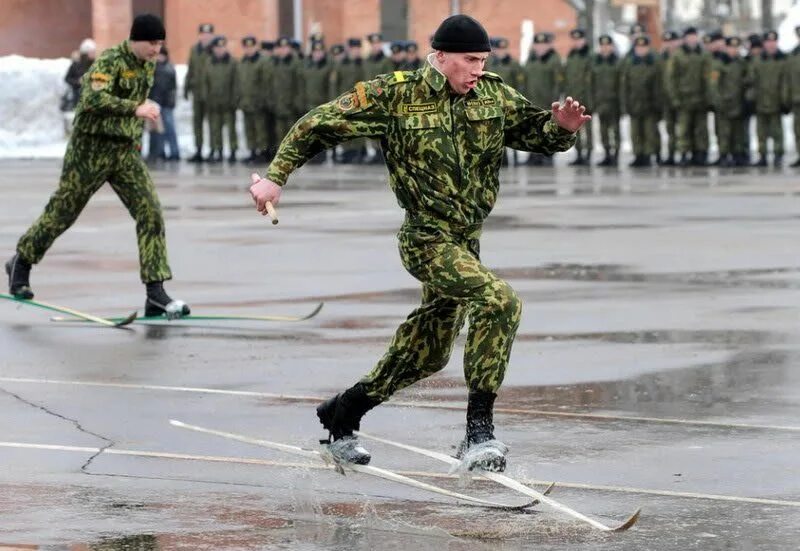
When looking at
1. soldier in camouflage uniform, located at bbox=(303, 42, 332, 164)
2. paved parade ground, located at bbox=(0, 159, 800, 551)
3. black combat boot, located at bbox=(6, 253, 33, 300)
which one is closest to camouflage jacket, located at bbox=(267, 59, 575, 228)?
paved parade ground, located at bbox=(0, 159, 800, 551)

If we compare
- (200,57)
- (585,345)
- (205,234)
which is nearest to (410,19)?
(200,57)

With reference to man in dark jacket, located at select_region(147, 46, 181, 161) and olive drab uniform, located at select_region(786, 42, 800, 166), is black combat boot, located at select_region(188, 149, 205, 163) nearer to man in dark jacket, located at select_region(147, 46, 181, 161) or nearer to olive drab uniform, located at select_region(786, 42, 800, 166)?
man in dark jacket, located at select_region(147, 46, 181, 161)

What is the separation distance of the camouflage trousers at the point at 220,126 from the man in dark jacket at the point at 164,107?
631mm

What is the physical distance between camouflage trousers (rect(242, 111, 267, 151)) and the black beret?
2923 centimetres

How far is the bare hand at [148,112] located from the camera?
42.8 feet

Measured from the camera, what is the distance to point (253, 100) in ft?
120

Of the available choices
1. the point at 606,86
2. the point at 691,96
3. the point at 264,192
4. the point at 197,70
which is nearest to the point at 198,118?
the point at 197,70

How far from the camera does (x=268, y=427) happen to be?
31.6 feet

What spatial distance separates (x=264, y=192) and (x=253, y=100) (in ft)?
95.5

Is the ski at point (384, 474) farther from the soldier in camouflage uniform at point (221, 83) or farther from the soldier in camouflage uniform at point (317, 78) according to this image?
the soldier in camouflage uniform at point (221, 83)

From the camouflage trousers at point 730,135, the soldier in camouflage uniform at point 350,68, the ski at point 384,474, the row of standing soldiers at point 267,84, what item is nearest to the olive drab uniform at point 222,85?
the row of standing soldiers at point 267,84

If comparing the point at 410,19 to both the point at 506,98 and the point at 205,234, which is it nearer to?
the point at 205,234

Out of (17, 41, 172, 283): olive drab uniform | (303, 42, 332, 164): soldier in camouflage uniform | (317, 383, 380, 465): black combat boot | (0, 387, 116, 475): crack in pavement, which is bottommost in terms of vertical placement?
(303, 42, 332, 164): soldier in camouflage uniform

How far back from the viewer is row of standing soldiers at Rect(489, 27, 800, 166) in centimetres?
3183
